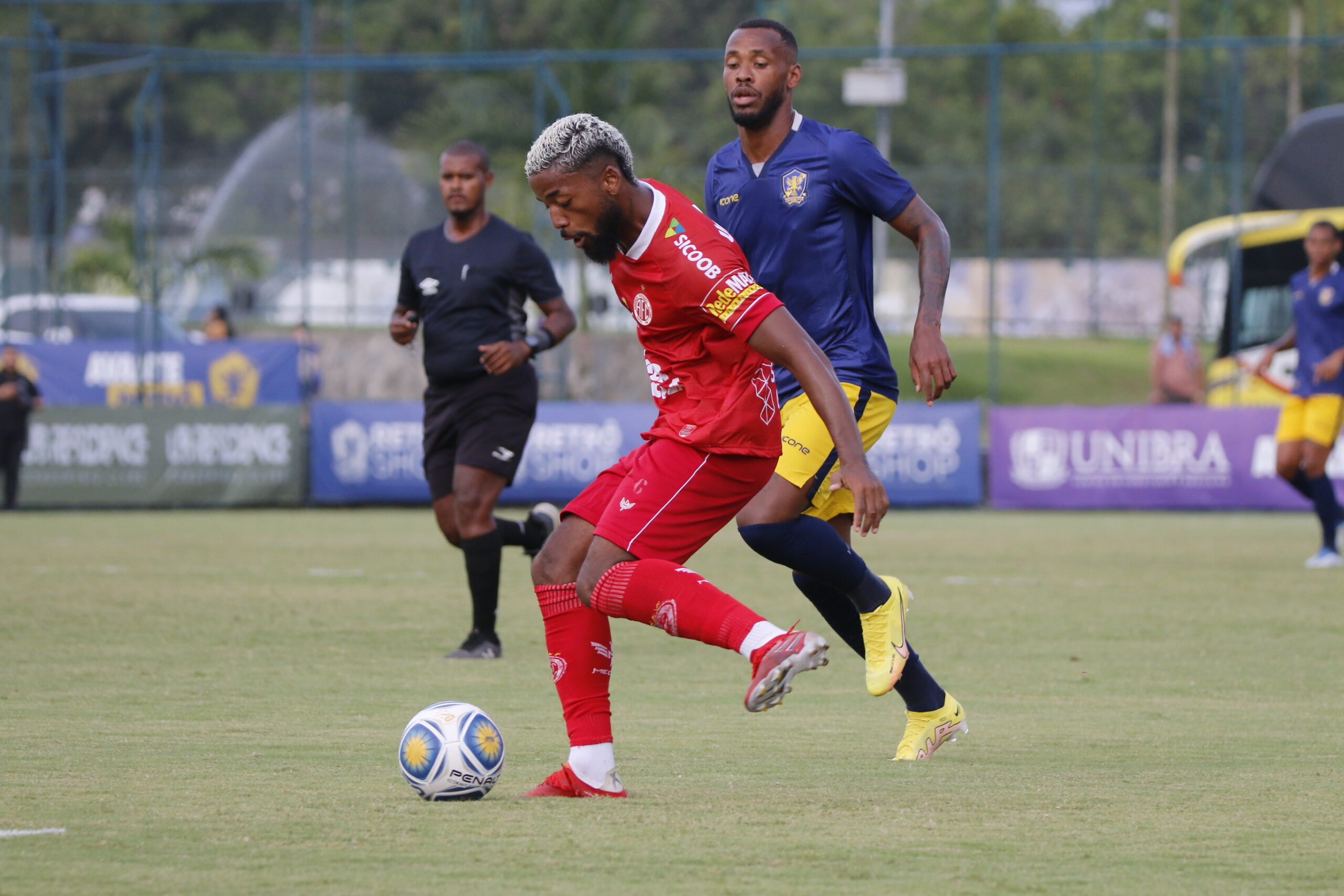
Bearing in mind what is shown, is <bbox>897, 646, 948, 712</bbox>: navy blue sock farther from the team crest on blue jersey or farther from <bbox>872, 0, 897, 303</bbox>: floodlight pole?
<bbox>872, 0, 897, 303</bbox>: floodlight pole

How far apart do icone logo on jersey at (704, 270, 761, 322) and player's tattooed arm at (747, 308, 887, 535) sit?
8 cm

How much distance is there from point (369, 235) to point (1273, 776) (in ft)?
79.4

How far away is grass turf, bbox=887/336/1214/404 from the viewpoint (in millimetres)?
32312

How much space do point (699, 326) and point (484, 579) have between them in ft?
13.2

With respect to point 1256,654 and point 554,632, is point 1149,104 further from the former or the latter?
point 554,632

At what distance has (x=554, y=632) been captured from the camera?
16.1 ft

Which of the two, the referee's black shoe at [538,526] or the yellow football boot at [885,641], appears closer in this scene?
the yellow football boot at [885,641]

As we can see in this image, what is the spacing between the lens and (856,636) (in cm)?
594

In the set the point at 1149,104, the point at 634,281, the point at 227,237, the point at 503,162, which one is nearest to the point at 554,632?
the point at 634,281

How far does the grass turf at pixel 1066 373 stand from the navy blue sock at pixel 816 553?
23822 millimetres

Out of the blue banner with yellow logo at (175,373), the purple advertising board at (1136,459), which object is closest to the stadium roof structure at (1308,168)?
the purple advertising board at (1136,459)

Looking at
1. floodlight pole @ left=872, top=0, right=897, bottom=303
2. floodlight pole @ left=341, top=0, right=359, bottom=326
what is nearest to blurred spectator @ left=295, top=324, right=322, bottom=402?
floodlight pole @ left=341, top=0, right=359, bottom=326

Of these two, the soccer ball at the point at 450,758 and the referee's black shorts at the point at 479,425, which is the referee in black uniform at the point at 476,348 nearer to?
the referee's black shorts at the point at 479,425

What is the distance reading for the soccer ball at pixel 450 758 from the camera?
15.6ft
